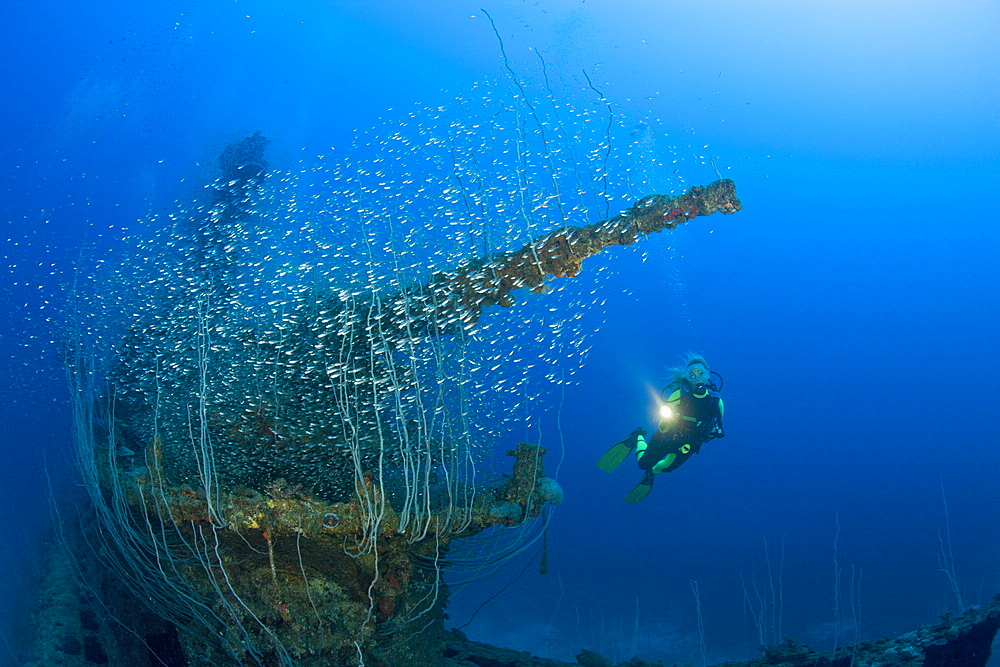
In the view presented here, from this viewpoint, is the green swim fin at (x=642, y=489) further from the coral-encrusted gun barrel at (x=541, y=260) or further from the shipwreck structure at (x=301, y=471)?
the coral-encrusted gun barrel at (x=541, y=260)

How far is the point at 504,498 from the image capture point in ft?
17.9

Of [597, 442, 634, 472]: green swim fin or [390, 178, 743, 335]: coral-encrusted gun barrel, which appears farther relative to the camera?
[597, 442, 634, 472]: green swim fin

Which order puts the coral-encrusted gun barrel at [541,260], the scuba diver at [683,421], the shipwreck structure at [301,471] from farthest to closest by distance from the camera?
the scuba diver at [683,421], the coral-encrusted gun barrel at [541,260], the shipwreck structure at [301,471]

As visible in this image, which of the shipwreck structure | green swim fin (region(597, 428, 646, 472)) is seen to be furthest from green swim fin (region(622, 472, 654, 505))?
the shipwreck structure

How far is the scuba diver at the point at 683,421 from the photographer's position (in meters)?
8.43

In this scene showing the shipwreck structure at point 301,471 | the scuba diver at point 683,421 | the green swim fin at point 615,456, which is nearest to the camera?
the shipwreck structure at point 301,471

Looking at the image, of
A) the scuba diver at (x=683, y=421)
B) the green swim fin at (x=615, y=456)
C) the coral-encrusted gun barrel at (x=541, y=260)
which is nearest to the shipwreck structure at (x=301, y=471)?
the coral-encrusted gun barrel at (x=541, y=260)

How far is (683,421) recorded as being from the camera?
8547mm

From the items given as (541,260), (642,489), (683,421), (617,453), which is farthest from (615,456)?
(541,260)

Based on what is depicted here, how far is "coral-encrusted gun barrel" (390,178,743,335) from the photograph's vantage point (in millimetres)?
5297

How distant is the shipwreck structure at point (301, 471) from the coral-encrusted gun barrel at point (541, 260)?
2 centimetres

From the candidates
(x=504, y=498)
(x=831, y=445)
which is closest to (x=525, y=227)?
(x=504, y=498)

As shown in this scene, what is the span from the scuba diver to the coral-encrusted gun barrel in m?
3.81

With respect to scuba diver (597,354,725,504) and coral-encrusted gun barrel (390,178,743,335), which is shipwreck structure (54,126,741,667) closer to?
coral-encrusted gun barrel (390,178,743,335)
